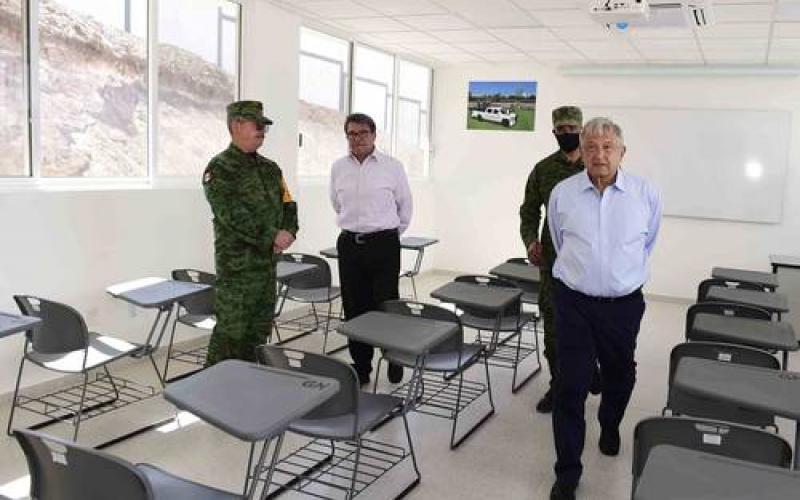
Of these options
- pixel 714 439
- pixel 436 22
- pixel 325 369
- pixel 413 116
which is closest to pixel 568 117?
pixel 325 369

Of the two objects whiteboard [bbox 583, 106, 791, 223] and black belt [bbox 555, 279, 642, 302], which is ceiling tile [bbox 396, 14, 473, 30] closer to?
whiteboard [bbox 583, 106, 791, 223]

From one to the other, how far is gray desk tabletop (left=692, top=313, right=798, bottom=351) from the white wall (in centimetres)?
476

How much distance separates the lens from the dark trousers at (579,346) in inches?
119

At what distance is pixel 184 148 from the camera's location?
554 centimetres

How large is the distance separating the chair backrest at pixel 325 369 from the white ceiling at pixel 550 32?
343cm

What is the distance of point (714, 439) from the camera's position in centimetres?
209

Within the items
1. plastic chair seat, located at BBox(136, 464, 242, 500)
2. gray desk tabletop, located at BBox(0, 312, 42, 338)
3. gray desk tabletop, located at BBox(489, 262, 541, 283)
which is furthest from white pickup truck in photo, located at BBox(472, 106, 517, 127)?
plastic chair seat, located at BBox(136, 464, 242, 500)

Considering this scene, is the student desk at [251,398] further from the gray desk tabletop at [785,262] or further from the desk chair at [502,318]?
the gray desk tabletop at [785,262]

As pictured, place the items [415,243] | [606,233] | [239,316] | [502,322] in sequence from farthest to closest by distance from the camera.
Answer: [415,243] < [502,322] < [239,316] < [606,233]

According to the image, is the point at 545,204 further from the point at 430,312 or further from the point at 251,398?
the point at 251,398

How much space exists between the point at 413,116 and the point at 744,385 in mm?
7313

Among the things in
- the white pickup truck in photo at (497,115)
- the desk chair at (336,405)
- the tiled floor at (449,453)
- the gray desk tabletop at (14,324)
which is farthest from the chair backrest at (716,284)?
the white pickup truck in photo at (497,115)

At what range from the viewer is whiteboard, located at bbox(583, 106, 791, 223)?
25.9ft

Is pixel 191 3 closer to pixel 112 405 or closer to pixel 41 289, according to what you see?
pixel 41 289
